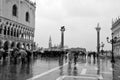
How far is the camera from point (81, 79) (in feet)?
42.1

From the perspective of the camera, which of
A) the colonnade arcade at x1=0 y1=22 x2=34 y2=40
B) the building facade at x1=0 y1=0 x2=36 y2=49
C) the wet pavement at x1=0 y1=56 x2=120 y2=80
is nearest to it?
the wet pavement at x1=0 y1=56 x2=120 y2=80

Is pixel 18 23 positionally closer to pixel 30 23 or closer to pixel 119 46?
pixel 30 23

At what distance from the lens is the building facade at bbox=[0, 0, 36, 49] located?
55472 mm

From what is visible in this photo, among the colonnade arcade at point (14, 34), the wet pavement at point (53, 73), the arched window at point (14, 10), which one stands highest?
the arched window at point (14, 10)

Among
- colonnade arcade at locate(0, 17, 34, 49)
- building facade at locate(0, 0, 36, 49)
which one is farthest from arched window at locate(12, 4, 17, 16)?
colonnade arcade at locate(0, 17, 34, 49)

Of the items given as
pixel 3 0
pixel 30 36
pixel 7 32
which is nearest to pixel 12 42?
pixel 7 32

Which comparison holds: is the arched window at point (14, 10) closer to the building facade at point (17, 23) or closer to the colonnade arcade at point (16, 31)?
the building facade at point (17, 23)

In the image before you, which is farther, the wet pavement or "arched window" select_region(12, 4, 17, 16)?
"arched window" select_region(12, 4, 17, 16)

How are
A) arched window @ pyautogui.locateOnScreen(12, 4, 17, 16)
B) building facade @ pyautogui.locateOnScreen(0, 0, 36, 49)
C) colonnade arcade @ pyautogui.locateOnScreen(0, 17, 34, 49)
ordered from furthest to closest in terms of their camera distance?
arched window @ pyautogui.locateOnScreen(12, 4, 17, 16) → building facade @ pyautogui.locateOnScreen(0, 0, 36, 49) → colonnade arcade @ pyautogui.locateOnScreen(0, 17, 34, 49)

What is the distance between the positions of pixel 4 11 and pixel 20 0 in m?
12.1

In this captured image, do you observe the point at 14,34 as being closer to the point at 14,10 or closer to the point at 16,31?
the point at 16,31

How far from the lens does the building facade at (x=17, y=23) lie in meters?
55.5

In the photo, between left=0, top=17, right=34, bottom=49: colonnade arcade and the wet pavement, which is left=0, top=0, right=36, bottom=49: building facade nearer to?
left=0, top=17, right=34, bottom=49: colonnade arcade

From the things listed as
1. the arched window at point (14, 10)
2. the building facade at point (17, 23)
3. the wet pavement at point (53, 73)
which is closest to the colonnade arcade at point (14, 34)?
the building facade at point (17, 23)
